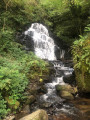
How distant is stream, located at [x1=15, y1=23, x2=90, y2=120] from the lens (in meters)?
4.77

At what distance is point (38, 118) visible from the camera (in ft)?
11.8

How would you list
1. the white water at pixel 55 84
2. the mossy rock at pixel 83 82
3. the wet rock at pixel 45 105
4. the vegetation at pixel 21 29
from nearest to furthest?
the vegetation at pixel 21 29 < the wet rock at pixel 45 105 < the mossy rock at pixel 83 82 < the white water at pixel 55 84

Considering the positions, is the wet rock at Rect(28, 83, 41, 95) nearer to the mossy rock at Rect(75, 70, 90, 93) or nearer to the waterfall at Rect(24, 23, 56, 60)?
the mossy rock at Rect(75, 70, 90, 93)

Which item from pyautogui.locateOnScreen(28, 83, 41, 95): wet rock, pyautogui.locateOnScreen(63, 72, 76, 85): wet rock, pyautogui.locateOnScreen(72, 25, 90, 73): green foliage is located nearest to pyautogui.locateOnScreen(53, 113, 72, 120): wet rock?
pyautogui.locateOnScreen(28, 83, 41, 95): wet rock

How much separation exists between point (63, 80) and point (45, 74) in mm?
1388

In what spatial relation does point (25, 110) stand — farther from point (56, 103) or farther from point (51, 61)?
point (51, 61)

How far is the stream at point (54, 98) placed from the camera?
15.7 feet

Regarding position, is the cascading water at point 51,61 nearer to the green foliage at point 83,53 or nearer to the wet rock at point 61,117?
the wet rock at point 61,117

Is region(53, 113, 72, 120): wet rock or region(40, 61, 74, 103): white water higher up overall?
region(40, 61, 74, 103): white water

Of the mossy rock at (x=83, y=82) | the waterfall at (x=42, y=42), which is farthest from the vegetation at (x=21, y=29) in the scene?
the waterfall at (x=42, y=42)

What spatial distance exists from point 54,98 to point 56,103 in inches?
20.4

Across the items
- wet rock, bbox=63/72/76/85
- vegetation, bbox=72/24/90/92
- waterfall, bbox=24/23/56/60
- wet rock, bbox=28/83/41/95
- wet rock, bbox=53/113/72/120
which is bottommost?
wet rock, bbox=53/113/72/120

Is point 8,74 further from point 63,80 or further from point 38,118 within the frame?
point 63,80

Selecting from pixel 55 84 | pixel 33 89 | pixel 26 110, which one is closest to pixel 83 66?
pixel 55 84
